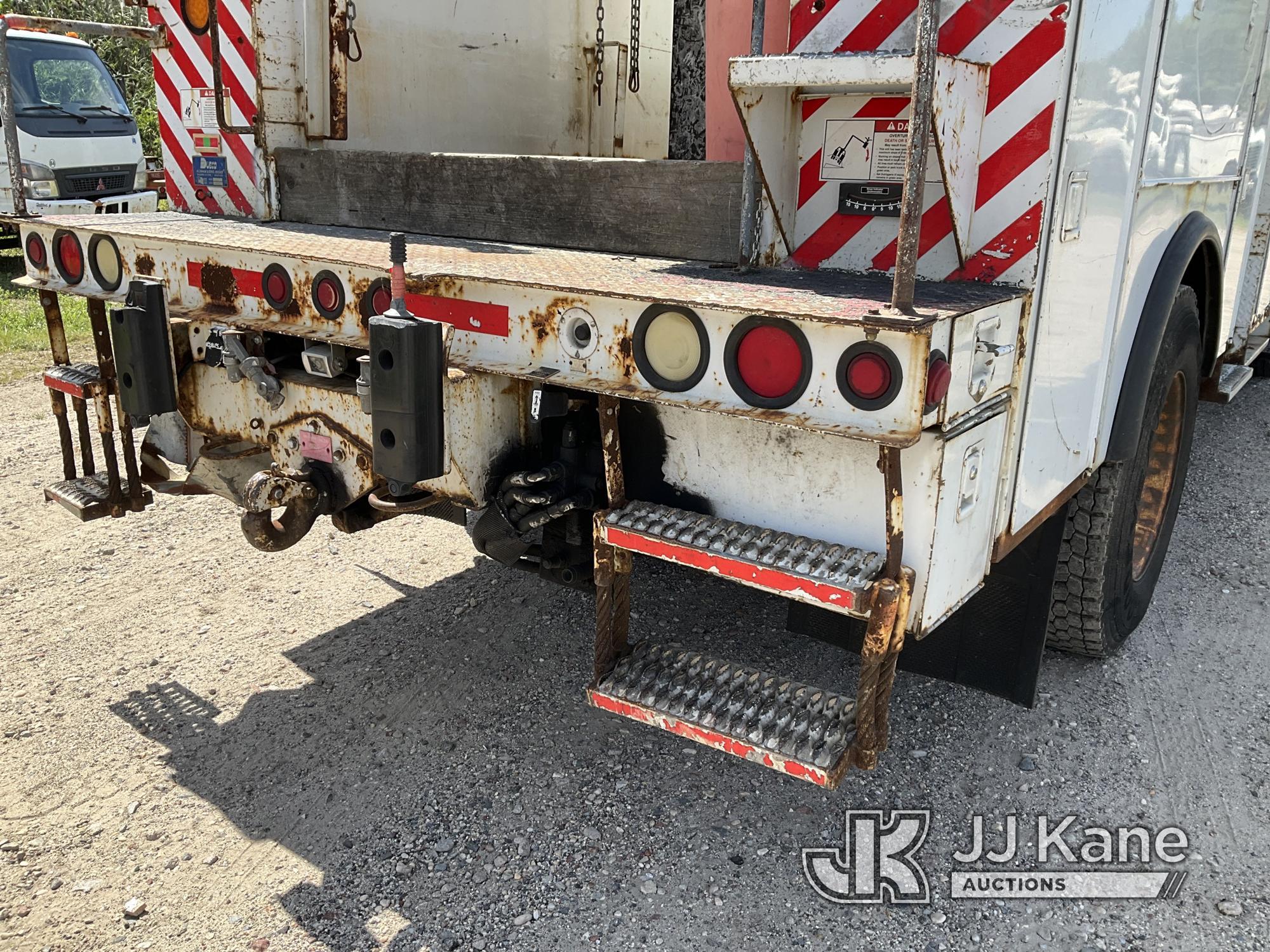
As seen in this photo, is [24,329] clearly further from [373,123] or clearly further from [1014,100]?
[1014,100]

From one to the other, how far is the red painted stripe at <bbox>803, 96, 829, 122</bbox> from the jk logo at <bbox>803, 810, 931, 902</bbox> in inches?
64.2

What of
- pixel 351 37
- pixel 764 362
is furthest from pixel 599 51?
pixel 764 362

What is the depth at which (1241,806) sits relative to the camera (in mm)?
2627

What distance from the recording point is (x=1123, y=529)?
121 inches

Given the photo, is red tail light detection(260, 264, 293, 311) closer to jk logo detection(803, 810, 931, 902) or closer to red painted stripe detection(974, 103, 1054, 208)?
red painted stripe detection(974, 103, 1054, 208)

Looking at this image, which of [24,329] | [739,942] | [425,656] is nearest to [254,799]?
[425,656]

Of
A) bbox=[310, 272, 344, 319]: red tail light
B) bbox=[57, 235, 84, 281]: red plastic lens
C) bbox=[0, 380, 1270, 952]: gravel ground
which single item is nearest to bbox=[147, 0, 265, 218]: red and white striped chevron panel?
bbox=[57, 235, 84, 281]: red plastic lens

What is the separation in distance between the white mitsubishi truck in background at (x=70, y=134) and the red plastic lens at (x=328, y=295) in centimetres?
853

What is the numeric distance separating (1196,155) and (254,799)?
3017mm

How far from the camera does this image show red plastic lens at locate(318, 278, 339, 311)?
7.76ft

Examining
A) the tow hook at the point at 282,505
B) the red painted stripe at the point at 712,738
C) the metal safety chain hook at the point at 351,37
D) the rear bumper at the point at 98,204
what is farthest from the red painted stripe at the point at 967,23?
the rear bumper at the point at 98,204

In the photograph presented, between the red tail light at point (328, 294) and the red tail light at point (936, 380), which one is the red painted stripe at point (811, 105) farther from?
the red tail light at point (328, 294)

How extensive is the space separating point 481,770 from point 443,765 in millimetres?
102

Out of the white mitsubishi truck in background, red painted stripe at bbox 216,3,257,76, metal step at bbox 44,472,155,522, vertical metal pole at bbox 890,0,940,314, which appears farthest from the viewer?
the white mitsubishi truck in background
